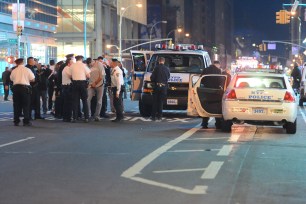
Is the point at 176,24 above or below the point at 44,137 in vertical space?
above

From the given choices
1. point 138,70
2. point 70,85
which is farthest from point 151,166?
point 138,70

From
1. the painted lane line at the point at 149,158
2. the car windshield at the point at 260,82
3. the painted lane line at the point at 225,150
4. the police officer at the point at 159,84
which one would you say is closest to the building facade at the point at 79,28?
the police officer at the point at 159,84

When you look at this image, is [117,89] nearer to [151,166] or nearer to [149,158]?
[149,158]

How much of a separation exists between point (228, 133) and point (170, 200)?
715 centimetres

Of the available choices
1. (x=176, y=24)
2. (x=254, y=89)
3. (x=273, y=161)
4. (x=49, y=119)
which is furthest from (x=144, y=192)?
(x=176, y=24)

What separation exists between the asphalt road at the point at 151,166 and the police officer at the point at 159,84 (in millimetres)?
2823

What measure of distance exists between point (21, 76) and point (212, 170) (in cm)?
798

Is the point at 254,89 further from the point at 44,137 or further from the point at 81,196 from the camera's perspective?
the point at 81,196

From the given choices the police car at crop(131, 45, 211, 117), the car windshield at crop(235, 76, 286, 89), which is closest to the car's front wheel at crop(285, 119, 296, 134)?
the car windshield at crop(235, 76, 286, 89)

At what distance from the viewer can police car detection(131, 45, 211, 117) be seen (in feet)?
60.2

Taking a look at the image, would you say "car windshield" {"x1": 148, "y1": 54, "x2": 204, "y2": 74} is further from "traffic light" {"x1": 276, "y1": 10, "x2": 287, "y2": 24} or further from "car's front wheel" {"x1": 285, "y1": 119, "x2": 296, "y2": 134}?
"traffic light" {"x1": 276, "y1": 10, "x2": 287, "y2": 24}

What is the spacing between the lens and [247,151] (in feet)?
34.3

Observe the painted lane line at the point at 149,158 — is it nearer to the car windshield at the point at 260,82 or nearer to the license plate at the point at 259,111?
the license plate at the point at 259,111

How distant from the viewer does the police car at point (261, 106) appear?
13.3 metres
